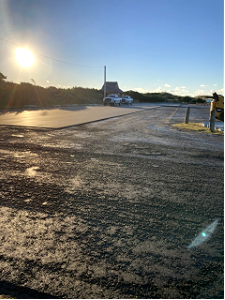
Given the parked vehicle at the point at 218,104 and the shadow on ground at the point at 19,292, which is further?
the parked vehicle at the point at 218,104

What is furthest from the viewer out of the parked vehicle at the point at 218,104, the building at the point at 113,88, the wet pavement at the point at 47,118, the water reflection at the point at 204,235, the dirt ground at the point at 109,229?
the building at the point at 113,88

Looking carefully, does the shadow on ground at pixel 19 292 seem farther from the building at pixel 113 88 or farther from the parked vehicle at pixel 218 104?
the building at pixel 113 88

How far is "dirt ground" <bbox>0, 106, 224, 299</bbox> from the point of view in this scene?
176 centimetres

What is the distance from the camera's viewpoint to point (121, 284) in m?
1.76

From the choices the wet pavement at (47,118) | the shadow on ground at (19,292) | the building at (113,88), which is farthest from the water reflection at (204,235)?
the building at (113,88)

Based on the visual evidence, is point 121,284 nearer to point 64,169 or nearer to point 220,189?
point 220,189

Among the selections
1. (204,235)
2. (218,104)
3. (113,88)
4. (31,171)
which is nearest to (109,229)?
(204,235)

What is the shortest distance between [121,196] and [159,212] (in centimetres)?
62

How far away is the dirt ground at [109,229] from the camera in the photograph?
1.76 meters

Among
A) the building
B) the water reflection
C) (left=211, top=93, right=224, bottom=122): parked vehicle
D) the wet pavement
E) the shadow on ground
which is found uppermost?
the building

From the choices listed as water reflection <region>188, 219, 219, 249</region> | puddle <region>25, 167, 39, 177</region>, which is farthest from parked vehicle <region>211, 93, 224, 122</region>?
water reflection <region>188, 219, 219, 249</region>

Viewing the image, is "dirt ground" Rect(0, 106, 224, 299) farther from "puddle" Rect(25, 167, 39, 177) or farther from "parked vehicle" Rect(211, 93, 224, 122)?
"parked vehicle" Rect(211, 93, 224, 122)

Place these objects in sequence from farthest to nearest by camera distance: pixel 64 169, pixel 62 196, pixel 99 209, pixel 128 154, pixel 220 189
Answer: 1. pixel 128 154
2. pixel 64 169
3. pixel 220 189
4. pixel 62 196
5. pixel 99 209

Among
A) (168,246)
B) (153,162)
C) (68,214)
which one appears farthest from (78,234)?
(153,162)
